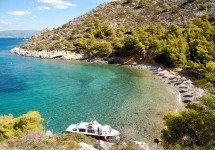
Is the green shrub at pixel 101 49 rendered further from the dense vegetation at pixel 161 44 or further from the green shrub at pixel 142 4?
the green shrub at pixel 142 4

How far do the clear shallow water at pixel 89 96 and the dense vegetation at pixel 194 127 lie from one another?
7.06m

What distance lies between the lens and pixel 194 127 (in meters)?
25.2

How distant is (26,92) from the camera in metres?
55.7

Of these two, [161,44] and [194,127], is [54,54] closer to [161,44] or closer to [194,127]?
[161,44]

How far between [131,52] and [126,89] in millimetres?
39908

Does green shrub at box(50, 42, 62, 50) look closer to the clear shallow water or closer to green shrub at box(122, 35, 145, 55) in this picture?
green shrub at box(122, 35, 145, 55)

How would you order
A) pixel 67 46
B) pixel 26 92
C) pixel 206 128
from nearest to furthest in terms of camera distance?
1. pixel 206 128
2. pixel 26 92
3. pixel 67 46

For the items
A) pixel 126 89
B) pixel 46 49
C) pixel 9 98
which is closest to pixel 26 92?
pixel 9 98

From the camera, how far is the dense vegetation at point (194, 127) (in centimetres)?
2278

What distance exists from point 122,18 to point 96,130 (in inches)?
4230

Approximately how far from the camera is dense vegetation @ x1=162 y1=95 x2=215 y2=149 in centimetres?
2278

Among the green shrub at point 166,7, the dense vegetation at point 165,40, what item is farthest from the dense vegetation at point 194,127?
the green shrub at point 166,7

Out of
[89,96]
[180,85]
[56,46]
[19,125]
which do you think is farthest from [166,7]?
[19,125]

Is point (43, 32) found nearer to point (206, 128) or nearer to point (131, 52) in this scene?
point (131, 52)
